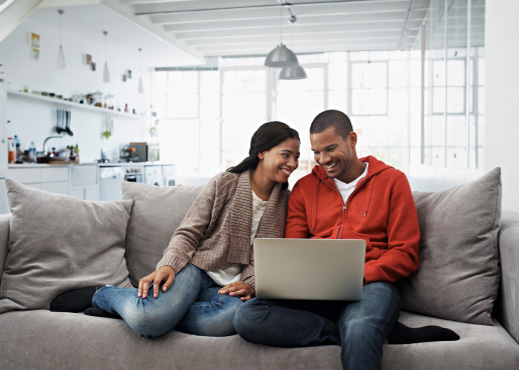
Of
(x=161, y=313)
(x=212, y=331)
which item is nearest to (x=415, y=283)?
(x=212, y=331)

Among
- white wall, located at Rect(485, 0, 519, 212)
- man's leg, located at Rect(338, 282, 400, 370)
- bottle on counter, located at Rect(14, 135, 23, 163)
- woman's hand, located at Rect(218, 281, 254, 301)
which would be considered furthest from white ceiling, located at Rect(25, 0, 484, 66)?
man's leg, located at Rect(338, 282, 400, 370)

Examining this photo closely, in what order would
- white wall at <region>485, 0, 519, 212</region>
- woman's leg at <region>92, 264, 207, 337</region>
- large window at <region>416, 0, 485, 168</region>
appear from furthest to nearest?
large window at <region>416, 0, 485, 168</region>, white wall at <region>485, 0, 519, 212</region>, woman's leg at <region>92, 264, 207, 337</region>

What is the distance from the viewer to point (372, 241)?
1839 millimetres

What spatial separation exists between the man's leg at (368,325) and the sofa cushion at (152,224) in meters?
0.95

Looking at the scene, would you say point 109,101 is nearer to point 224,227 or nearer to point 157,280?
point 224,227

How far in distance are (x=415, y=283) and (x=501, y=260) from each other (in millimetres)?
304

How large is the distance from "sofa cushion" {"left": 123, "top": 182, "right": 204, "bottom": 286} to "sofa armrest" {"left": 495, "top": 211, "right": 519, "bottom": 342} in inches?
50.9

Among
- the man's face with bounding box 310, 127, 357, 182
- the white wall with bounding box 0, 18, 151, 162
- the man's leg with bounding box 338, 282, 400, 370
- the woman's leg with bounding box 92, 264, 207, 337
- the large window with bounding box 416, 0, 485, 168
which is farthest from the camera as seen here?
the white wall with bounding box 0, 18, 151, 162

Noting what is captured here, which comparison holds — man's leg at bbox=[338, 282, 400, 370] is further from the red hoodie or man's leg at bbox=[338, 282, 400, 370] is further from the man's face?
the man's face

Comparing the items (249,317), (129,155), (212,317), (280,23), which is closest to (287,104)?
(280,23)

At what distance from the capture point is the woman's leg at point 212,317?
5.47 feet

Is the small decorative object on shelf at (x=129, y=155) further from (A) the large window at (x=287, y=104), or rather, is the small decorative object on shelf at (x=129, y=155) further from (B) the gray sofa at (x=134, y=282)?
(B) the gray sofa at (x=134, y=282)

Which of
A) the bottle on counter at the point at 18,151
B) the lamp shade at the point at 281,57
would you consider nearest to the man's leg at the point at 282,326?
the lamp shade at the point at 281,57

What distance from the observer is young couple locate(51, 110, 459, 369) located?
1.53 meters
